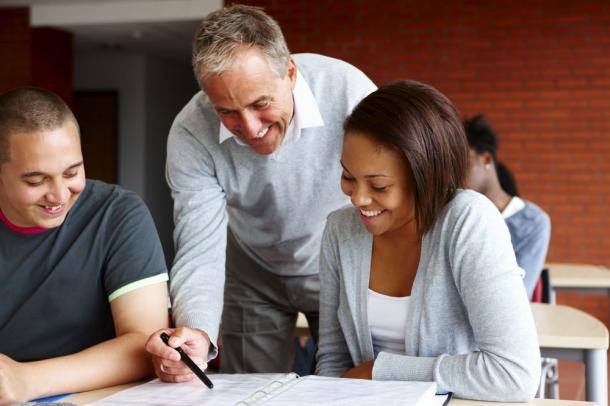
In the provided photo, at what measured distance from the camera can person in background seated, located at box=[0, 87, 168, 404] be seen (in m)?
1.48

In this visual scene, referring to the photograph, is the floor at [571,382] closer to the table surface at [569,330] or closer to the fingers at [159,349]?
the table surface at [569,330]

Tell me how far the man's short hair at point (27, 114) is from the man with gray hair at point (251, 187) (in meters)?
0.29

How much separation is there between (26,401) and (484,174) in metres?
2.48

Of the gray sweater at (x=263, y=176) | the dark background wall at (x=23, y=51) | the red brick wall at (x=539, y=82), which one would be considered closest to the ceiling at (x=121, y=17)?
the dark background wall at (x=23, y=51)

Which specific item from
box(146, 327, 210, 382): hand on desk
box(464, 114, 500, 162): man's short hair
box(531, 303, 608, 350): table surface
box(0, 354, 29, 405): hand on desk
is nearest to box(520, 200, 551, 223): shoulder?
box(464, 114, 500, 162): man's short hair

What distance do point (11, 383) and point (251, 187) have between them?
2.73 ft

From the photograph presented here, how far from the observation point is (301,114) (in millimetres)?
1827

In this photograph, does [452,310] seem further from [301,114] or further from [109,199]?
[109,199]

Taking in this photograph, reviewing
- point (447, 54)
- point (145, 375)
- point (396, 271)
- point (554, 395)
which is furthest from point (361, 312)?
point (447, 54)

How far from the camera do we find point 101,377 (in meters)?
1.38

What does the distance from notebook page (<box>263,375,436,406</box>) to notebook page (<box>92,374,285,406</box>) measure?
0.06 metres

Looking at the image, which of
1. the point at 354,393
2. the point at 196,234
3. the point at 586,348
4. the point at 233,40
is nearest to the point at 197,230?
the point at 196,234

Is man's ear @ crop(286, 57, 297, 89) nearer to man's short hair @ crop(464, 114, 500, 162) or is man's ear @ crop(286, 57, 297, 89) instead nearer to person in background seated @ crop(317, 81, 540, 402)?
person in background seated @ crop(317, 81, 540, 402)

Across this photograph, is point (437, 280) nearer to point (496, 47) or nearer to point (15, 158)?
point (15, 158)
